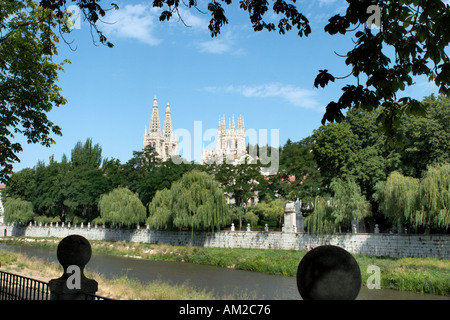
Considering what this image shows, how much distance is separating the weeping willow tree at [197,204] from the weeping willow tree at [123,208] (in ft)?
21.3

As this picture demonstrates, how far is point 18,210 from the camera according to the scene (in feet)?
188

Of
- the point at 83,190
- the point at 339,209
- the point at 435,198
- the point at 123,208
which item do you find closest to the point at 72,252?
the point at 435,198

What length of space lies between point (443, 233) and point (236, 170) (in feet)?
76.9

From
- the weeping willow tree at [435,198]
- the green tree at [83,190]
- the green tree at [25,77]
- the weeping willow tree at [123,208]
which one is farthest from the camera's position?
the green tree at [83,190]

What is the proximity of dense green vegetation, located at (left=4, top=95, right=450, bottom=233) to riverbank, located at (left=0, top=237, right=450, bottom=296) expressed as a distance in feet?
8.07

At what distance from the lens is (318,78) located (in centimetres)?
486

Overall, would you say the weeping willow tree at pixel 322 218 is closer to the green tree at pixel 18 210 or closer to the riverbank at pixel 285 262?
the riverbank at pixel 285 262

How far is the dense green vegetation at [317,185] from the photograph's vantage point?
80.9ft

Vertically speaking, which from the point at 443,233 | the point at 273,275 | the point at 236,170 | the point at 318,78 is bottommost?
the point at 273,275

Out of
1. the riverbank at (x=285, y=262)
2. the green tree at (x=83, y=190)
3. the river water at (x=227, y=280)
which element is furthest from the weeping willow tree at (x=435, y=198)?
the green tree at (x=83, y=190)
